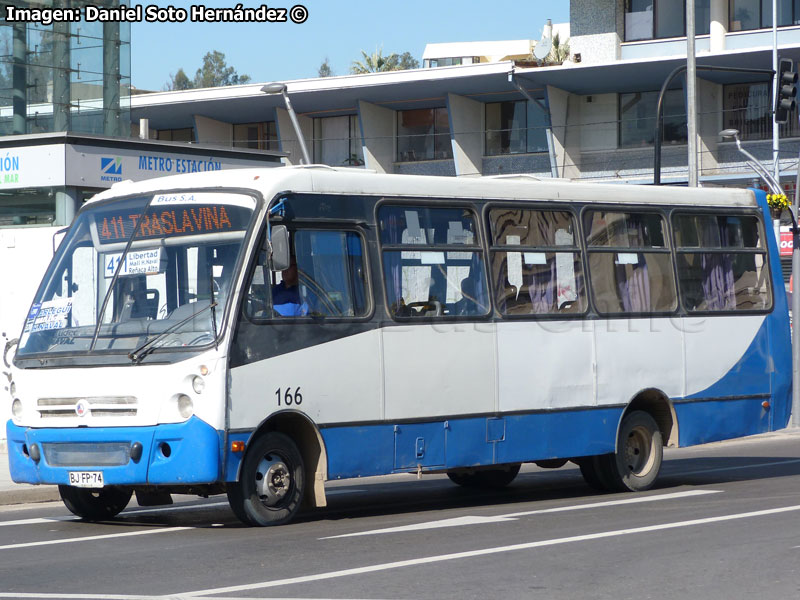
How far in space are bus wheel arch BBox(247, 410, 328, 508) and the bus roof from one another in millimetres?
1848

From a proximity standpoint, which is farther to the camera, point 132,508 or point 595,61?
point 595,61

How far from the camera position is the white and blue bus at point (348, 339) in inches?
441

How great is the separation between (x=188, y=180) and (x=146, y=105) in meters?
40.2

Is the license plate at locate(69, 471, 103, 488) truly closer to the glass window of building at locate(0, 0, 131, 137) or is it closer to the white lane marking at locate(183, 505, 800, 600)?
the white lane marking at locate(183, 505, 800, 600)

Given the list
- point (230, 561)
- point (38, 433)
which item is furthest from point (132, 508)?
point (230, 561)

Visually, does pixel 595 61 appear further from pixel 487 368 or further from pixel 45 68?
pixel 487 368

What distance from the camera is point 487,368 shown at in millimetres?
13039

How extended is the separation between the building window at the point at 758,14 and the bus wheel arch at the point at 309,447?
34.3 metres

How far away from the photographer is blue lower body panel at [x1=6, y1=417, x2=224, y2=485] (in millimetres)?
10898

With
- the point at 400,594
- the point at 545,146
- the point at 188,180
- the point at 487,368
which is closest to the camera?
the point at 400,594

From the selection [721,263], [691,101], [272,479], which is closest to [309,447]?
[272,479]

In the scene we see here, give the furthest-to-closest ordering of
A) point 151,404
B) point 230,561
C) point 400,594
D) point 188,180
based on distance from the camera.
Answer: point 188,180 → point 151,404 → point 230,561 → point 400,594

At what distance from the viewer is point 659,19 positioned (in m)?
44.4

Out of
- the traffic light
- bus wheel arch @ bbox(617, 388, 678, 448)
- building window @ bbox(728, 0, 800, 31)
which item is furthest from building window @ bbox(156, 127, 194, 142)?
bus wheel arch @ bbox(617, 388, 678, 448)
